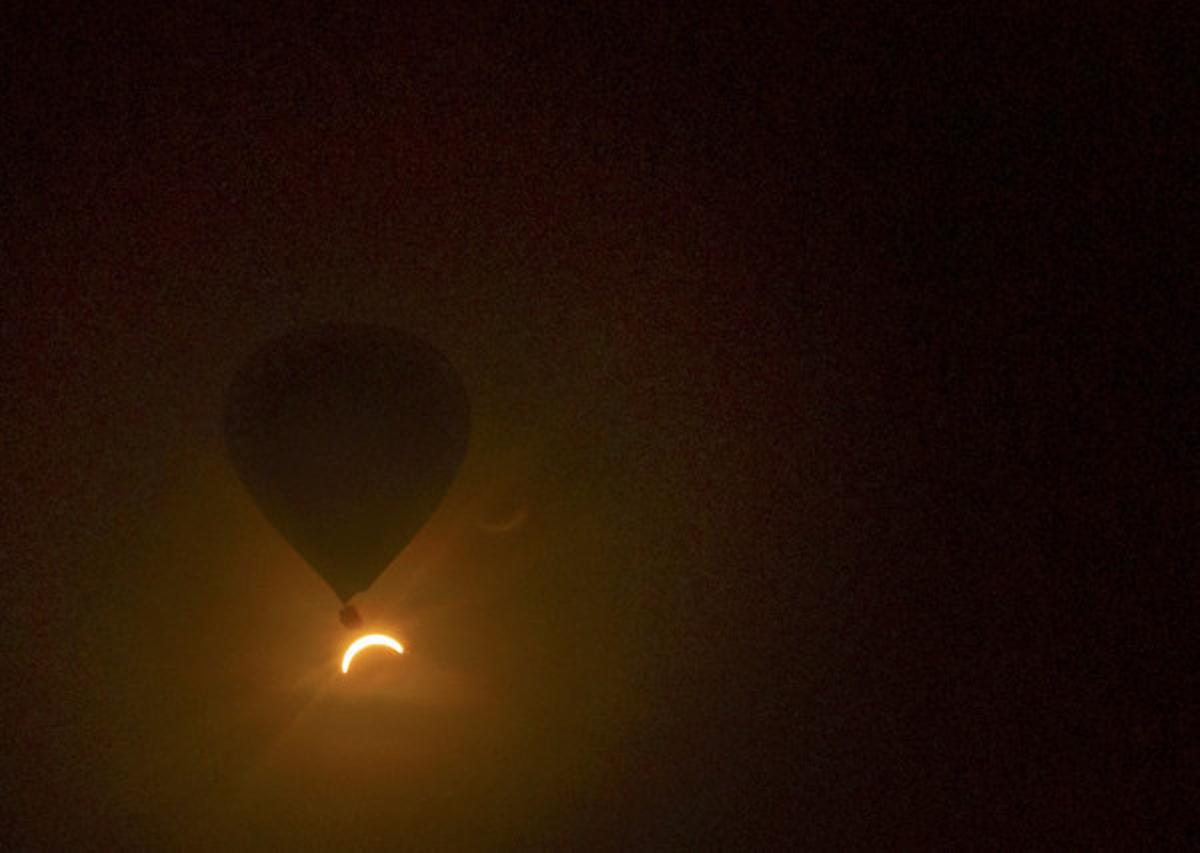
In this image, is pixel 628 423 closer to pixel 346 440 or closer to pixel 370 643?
pixel 346 440

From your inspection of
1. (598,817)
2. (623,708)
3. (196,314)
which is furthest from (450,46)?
(598,817)

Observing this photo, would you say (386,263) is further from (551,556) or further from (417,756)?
(417,756)

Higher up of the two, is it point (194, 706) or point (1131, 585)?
point (194, 706)

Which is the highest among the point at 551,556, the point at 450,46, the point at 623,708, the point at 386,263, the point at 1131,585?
the point at 450,46

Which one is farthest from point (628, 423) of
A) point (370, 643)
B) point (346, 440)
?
point (370, 643)

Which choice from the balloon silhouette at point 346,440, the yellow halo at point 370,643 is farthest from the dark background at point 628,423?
the balloon silhouette at point 346,440

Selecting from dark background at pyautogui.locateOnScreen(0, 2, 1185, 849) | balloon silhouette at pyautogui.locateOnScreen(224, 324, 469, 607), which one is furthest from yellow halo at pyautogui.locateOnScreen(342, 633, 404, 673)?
balloon silhouette at pyautogui.locateOnScreen(224, 324, 469, 607)

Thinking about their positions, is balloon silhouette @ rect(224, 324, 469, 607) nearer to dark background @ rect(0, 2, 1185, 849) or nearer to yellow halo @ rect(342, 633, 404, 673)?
dark background @ rect(0, 2, 1185, 849)
